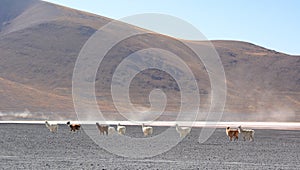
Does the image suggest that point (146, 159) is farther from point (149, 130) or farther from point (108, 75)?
point (108, 75)

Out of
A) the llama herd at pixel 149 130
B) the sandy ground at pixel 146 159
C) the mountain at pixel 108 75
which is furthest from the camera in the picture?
the mountain at pixel 108 75

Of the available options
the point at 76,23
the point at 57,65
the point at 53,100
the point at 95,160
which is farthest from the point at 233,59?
the point at 95,160

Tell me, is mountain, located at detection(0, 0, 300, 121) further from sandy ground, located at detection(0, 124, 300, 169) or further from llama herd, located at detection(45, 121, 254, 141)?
sandy ground, located at detection(0, 124, 300, 169)

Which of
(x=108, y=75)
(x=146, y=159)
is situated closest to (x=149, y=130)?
(x=146, y=159)

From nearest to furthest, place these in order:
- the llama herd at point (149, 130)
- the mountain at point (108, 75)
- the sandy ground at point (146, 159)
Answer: the sandy ground at point (146, 159) < the llama herd at point (149, 130) < the mountain at point (108, 75)

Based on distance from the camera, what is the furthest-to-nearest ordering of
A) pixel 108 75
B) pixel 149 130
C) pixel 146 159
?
pixel 108 75
pixel 149 130
pixel 146 159

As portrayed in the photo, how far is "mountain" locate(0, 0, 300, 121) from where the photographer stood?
116 metres

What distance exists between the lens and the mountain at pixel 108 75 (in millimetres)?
115812

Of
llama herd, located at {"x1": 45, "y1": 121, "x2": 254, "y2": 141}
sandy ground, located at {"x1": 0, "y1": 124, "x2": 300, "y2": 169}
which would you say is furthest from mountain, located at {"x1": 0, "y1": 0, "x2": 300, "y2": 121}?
sandy ground, located at {"x1": 0, "y1": 124, "x2": 300, "y2": 169}

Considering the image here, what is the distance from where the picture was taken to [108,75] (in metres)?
140

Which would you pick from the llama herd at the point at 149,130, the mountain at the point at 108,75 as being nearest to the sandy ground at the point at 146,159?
the llama herd at the point at 149,130

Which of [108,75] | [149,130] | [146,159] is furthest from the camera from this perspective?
[108,75]

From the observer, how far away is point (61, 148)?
29125 mm

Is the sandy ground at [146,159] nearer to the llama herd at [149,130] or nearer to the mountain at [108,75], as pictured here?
the llama herd at [149,130]
